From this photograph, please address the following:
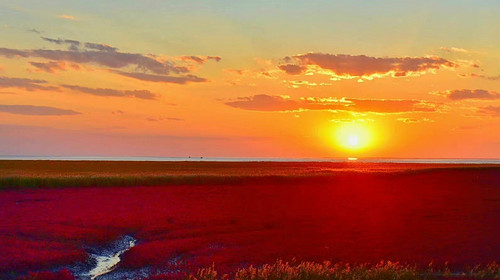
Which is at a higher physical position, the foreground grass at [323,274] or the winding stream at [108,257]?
the foreground grass at [323,274]

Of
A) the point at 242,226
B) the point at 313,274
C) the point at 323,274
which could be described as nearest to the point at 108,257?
the point at 242,226

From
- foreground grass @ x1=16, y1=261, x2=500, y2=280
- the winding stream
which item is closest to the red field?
the winding stream

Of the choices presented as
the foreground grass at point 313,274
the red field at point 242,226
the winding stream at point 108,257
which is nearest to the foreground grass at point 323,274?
the foreground grass at point 313,274

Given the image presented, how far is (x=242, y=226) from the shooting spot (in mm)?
39938

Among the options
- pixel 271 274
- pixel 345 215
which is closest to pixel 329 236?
pixel 345 215

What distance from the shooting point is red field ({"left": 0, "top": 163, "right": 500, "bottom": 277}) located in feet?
93.4

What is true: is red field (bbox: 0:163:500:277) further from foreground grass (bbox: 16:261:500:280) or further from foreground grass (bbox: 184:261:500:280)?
foreground grass (bbox: 184:261:500:280)

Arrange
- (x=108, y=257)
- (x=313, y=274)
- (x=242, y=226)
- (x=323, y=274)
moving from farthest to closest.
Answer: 1. (x=242, y=226)
2. (x=108, y=257)
3. (x=323, y=274)
4. (x=313, y=274)

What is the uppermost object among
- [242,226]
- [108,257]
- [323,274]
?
[323,274]

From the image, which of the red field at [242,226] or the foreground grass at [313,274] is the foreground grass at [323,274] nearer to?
the foreground grass at [313,274]

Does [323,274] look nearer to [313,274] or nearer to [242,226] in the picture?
[313,274]

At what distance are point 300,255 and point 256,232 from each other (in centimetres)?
853

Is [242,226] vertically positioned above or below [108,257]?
above

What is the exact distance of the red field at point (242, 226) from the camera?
28.5 metres
